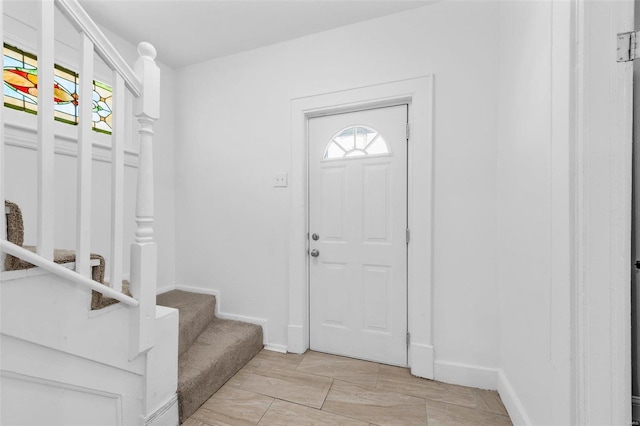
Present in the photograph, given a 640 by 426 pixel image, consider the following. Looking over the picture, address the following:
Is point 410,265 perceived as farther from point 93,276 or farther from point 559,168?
point 93,276

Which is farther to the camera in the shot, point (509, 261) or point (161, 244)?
point (161, 244)

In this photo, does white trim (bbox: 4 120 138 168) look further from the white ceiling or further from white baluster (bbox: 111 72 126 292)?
white baluster (bbox: 111 72 126 292)

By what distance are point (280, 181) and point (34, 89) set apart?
1.74 m

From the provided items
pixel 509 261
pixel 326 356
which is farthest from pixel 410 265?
pixel 326 356

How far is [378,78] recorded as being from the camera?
1.99 metres

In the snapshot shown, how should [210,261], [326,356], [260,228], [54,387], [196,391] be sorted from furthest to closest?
1. [210,261]
2. [260,228]
3. [326,356]
4. [196,391]
5. [54,387]

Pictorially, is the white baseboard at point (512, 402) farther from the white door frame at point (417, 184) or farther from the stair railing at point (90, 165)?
the stair railing at point (90, 165)

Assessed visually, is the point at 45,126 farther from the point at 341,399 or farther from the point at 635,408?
the point at 635,408

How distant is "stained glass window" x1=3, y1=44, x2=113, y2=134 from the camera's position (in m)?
1.67

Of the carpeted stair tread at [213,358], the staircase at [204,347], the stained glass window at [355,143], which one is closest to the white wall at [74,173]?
the staircase at [204,347]

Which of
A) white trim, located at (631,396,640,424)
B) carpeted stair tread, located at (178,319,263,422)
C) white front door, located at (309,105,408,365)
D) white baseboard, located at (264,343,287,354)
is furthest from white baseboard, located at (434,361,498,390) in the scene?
carpeted stair tread, located at (178,319,263,422)

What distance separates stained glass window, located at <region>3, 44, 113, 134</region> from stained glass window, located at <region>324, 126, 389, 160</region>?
1728 mm

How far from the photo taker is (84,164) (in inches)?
38.0

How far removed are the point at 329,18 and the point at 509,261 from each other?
6.87ft
